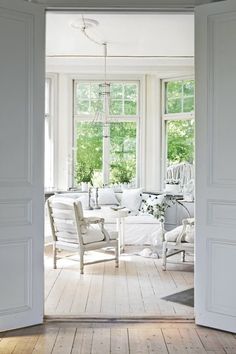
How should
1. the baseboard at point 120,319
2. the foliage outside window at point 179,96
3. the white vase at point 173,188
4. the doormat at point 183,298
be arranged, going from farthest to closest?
the foliage outside window at point 179,96
the white vase at point 173,188
the doormat at point 183,298
the baseboard at point 120,319

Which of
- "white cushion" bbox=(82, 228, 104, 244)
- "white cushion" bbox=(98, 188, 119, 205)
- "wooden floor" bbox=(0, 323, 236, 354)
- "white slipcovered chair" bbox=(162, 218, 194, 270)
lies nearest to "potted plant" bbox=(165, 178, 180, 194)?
"white cushion" bbox=(98, 188, 119, 205)

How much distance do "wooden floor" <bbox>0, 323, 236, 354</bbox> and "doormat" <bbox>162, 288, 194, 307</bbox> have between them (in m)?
0.63

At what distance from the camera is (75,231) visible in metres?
5.81

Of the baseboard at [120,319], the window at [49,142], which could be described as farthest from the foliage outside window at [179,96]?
the baseboard at [120,319]

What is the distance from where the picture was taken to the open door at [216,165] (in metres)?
3.68

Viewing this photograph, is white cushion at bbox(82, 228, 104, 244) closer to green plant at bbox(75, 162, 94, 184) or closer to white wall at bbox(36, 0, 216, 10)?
white wall at bbox(36, 0, 216, 10)

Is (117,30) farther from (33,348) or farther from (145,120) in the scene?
(33,348)

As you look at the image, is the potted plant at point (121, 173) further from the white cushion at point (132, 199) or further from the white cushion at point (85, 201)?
the white cushion at point (85, 201)

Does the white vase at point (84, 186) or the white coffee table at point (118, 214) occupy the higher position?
the white vase at point (84, 186)

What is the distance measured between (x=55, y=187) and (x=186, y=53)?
3.47 meters

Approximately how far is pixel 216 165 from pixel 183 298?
1.59 meters

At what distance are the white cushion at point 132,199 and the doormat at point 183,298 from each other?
11.5ft

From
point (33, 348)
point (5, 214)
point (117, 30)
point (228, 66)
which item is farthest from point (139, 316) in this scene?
point (117, 30)

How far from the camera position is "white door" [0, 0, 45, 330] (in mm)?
3668
